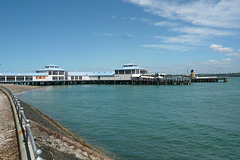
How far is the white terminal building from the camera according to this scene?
81375mm

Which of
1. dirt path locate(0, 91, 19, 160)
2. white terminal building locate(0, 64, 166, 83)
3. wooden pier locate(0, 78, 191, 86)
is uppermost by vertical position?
white terminal building locate(0, 64, 166, 83)

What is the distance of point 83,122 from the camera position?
19.3 meters

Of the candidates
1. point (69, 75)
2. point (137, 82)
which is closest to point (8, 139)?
point (137, 82)

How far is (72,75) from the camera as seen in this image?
96.9 metres

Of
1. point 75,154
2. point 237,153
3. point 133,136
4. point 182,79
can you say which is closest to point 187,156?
point 237,153

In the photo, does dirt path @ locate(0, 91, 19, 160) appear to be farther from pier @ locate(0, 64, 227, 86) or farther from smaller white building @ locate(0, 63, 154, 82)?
smaller white building @ locate(0, 63, 154, 82)

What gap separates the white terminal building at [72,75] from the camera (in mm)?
81375

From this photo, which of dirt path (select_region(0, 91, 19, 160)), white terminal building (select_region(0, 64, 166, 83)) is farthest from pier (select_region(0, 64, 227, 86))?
dirt path (select_region(0, 91, 19, 160))

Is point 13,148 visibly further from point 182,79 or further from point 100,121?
point 182,79

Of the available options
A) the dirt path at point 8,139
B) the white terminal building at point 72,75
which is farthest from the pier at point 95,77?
the dirt path at point 8,139

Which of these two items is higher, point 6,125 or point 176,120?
point 6,125

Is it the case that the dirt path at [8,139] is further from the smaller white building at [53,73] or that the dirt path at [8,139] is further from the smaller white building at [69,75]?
the smaller white building at [53,73]

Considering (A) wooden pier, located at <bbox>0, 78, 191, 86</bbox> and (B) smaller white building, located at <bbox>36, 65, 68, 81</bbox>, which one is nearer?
(A) wooden pier, located at <bbox>0, 78, 191, 86</bbox>

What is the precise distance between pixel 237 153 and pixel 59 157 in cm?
1085
